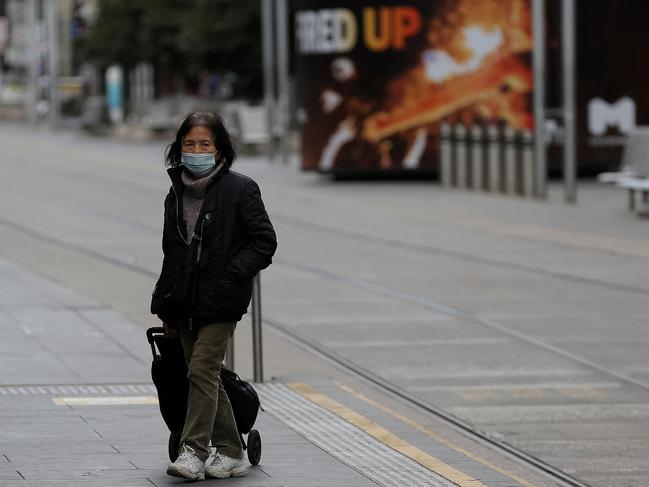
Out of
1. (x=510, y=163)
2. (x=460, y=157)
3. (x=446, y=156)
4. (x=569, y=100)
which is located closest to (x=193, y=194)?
(x=569, y=100)

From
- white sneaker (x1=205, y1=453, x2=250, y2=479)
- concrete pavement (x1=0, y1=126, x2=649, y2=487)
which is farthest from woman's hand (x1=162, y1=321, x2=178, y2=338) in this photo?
concrete pavement (x1=0, y1=126, x2=649, y2=487)

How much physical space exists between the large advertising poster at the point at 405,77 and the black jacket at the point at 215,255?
77.4 ft

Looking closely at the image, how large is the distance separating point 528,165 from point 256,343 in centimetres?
1771

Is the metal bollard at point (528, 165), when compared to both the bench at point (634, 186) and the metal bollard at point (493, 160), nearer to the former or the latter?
the metal bollard at point (493, 160)

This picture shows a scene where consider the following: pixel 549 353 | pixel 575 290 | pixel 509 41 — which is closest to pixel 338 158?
pixel 509 41

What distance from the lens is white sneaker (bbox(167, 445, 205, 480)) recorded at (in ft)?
24.1

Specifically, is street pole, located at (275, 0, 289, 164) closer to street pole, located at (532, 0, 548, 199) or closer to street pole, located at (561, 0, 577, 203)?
street pole, located at (532, 0, 548, 199)

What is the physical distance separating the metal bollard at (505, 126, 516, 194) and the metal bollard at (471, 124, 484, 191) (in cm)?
80

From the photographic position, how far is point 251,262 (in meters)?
7.35

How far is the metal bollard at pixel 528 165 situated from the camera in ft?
90.1

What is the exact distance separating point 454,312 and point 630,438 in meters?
5.08

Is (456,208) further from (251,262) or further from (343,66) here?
(251,262)

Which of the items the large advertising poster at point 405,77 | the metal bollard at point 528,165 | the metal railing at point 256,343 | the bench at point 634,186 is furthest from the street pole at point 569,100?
the metal railing at point 256,343

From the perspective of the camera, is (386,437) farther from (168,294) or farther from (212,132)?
(212,132)
